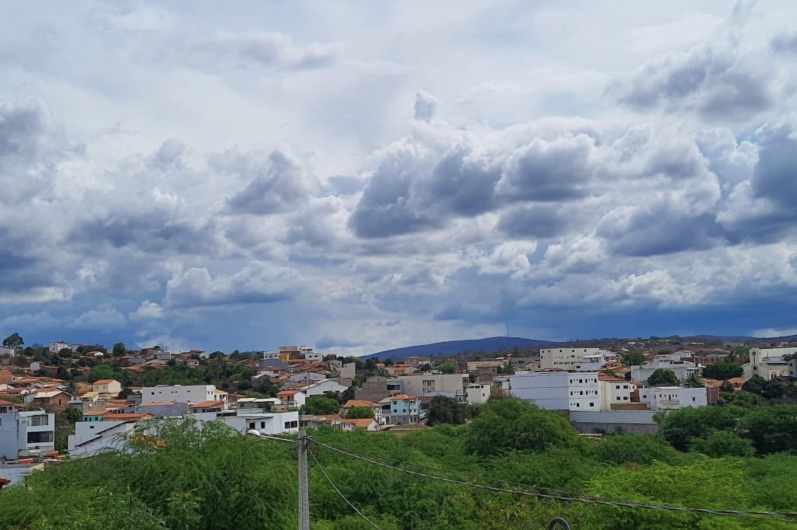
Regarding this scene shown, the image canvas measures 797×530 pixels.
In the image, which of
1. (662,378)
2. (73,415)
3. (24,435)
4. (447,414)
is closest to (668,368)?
(662,378)

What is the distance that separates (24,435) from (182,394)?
1891 cm

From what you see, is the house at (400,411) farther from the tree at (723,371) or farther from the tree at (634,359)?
the tree at (634,359)

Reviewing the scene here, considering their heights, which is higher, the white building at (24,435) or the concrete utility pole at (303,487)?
the concrete utility pole at (303,487)

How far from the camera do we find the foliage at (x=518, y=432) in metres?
43.2

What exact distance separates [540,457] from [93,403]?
38378 millimetres

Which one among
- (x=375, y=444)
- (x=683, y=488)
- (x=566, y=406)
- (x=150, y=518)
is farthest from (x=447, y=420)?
(x=150, y=518)

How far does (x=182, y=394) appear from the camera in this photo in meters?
62.6

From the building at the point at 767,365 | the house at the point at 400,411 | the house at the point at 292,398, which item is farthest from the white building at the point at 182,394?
the building at the point at 767,365

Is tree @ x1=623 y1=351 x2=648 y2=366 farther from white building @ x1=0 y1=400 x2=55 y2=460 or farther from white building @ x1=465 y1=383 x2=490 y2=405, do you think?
white building @ x1=0 y1=400 x2=55 y2=460

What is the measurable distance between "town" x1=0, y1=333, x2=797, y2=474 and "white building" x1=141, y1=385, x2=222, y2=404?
0.09 meters

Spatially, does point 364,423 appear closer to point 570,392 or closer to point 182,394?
point 182,394

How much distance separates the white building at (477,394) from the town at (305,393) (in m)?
0.12

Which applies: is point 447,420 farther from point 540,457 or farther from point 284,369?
point 284,369

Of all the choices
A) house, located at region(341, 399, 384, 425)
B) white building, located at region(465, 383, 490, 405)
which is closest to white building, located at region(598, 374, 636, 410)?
white building, located at region(465, 383, 490, 405)
